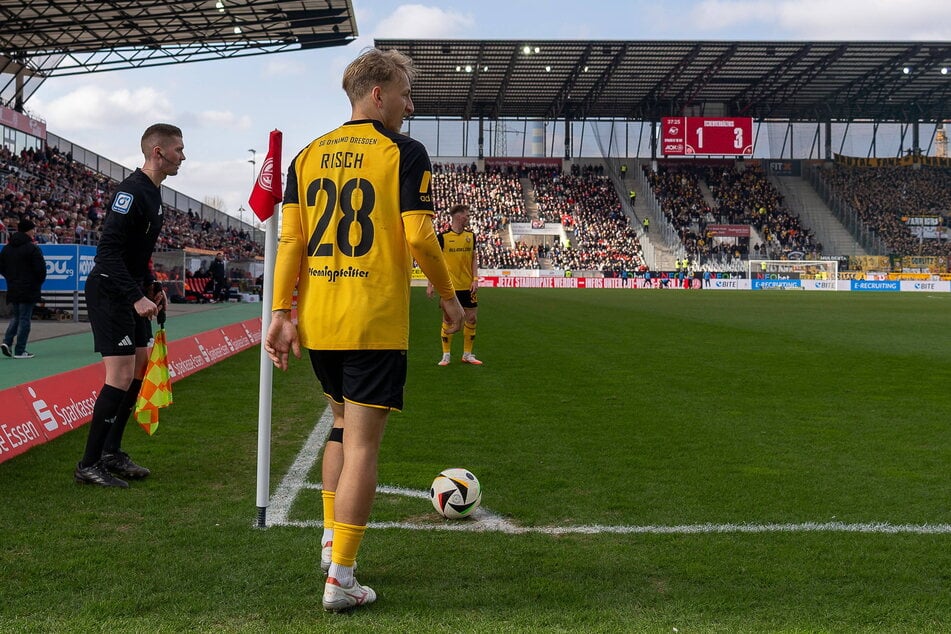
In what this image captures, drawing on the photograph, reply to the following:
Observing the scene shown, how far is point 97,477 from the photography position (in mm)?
5137

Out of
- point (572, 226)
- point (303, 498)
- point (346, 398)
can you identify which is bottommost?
point (303, 498)

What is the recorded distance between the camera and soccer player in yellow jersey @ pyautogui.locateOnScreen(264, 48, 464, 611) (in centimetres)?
324

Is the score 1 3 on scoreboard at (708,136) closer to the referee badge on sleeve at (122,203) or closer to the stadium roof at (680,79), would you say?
the stadium roof at (680,79)

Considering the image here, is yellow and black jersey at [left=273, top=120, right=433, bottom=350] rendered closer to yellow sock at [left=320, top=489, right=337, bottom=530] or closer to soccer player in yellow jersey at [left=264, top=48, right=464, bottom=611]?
soccer player in yellow jersey at [left=264, top=48, right=464, bottom=611]

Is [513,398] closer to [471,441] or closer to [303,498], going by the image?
[471,441]

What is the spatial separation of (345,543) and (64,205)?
1338 inches

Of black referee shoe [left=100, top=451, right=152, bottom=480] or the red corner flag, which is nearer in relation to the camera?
the red corner flag

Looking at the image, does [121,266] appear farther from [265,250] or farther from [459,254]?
[459,254]

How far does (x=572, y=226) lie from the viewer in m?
60.6

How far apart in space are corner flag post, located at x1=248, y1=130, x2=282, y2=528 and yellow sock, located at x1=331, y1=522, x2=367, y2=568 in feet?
3.22

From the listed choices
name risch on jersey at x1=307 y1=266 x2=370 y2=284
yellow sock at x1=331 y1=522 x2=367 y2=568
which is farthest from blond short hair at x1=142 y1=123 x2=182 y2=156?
yellow sock at x1=331 y1=522 x2=367 y2=568

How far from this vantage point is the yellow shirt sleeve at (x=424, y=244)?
317 centimetres

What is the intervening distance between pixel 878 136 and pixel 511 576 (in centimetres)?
7276

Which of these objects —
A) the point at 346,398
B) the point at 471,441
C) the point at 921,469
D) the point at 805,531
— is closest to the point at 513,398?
the point at 471,441
